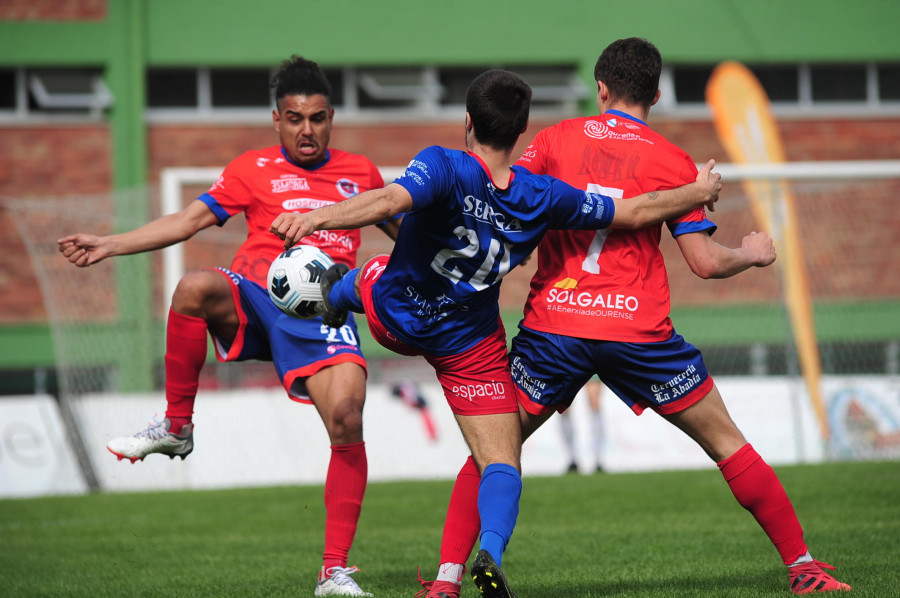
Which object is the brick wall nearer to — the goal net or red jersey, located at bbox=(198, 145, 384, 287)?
the goal net

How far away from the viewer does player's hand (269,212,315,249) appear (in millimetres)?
3570

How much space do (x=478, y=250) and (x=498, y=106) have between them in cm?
55

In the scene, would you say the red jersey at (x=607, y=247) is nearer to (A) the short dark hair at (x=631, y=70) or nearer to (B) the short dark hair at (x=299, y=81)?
(A) the short dark hair at (x=631, y=70)

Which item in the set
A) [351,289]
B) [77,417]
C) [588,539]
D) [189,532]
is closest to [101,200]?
[77,417]

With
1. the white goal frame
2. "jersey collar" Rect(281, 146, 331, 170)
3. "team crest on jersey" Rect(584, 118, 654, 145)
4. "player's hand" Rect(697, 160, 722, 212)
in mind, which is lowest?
"player's hand" Rect(697, 160, 722, 212)

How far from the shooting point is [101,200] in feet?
48.6

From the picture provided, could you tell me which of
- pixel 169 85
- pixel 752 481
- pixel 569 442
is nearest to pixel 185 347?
Result: pixel 752 481

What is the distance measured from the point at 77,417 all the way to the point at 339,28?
9.61 metres

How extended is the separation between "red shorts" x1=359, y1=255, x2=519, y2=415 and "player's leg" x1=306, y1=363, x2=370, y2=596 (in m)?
0.91

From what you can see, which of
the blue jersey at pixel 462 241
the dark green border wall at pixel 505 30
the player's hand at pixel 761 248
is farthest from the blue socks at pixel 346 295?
the dark green border wall at pixel 505 30

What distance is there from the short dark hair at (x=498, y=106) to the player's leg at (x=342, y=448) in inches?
66.5

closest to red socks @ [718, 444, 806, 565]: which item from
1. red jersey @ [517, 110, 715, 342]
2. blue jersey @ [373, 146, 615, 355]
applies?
red jersey @ [517, 110, 715, 342]

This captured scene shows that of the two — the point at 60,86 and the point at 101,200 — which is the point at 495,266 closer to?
the point at 101,200

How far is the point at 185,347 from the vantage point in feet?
17.6
